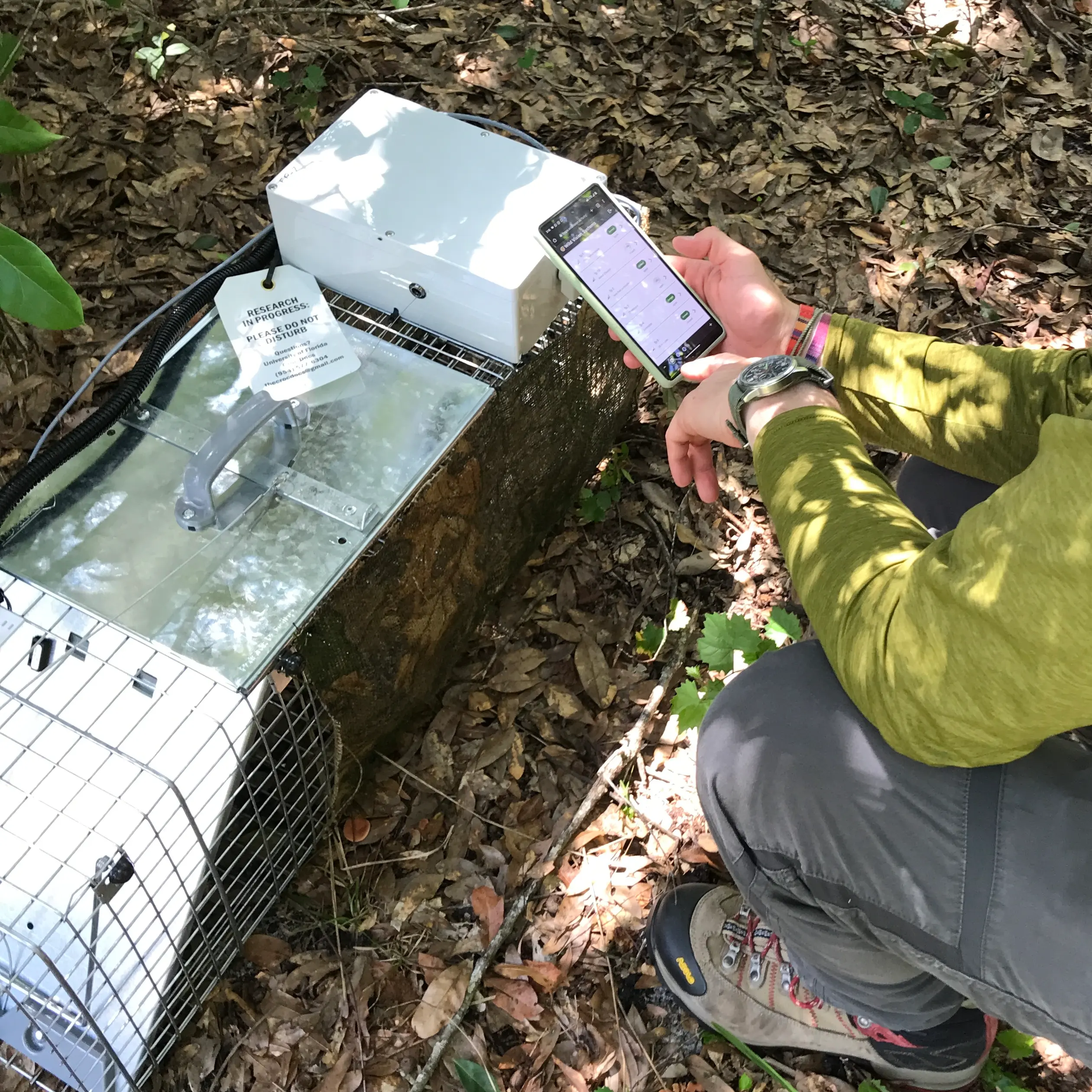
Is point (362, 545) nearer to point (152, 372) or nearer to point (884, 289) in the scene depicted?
point (152, 372)

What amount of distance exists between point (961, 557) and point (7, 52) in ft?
6.19

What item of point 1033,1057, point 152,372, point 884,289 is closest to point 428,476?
point 152,372

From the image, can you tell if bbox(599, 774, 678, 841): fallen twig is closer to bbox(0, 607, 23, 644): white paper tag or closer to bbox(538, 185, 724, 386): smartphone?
bbox(538, 185, 724, 386): smartphone

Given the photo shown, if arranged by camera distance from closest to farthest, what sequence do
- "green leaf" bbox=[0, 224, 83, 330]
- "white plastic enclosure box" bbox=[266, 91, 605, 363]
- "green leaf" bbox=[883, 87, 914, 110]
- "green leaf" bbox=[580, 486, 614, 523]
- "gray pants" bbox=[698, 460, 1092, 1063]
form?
1. "gray pants" bbox=[698, 460, 1092, 1063]
2. "green leaf" bbox=[0, 224, 83, 330]
3. "white plastic enclosure box" bbox=[266, 91, 605, 363]
4. "green leaf" bbox=[580, 486, 614, 523]
5. "green leaf" bbox=[883, 87, 914, 110]

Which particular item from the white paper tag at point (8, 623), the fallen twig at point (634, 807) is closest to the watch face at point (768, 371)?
the fallen twig at point (634, 807)

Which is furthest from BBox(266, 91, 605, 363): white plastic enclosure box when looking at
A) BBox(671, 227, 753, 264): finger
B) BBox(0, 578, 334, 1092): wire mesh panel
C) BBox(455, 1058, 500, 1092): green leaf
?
BBox(455, 1058, 500, 1092): green leaf

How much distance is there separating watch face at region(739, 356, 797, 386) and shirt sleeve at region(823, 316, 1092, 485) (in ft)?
0.99

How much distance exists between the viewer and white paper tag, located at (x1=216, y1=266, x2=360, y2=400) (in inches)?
66.5

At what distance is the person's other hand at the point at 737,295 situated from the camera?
5.57ft

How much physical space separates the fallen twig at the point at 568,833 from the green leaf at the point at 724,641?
1.11 feet

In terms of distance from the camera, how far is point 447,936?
6.10ft

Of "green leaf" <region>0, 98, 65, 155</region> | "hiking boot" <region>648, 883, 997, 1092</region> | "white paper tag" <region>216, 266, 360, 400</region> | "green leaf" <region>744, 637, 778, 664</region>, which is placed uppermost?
"green leaf" <region>0, 98, 65, 155</region>

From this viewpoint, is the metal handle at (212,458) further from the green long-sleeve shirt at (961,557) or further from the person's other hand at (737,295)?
the green long-sleeve shirt at (961,557)

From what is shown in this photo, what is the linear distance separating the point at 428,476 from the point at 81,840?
73cm
